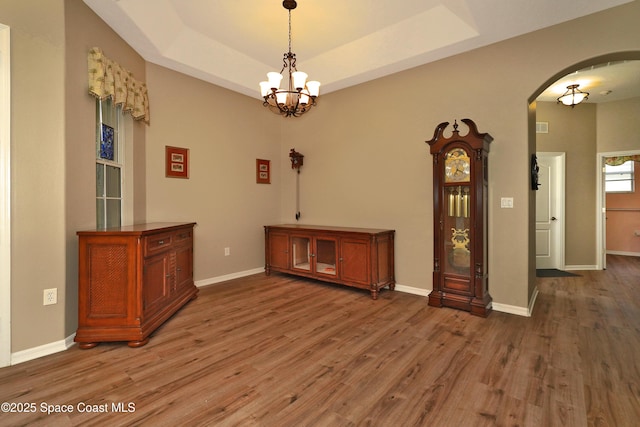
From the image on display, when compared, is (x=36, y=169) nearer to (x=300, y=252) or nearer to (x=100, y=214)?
(x=100, y=214)

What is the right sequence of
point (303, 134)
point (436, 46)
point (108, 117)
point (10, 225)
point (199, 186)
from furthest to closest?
point (303, 134) → point (199, 186) → point (436, 46) → point (108, 117) → point (10, 225)

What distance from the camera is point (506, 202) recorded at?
3.21m

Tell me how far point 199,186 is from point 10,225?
2121mm

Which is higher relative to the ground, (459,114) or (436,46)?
(436,46)

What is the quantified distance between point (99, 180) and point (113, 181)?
0.22m

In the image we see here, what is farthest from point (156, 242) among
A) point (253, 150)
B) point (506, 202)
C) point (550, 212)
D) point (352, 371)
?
point (550, 212)

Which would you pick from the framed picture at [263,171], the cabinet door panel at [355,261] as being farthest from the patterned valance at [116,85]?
the cabinet door panel at [355,261]

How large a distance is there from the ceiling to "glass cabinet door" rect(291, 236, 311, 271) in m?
2.28

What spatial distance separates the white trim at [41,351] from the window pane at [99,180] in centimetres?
131

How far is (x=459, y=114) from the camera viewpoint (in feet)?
11.4

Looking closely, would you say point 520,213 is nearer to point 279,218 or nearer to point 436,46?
point 436,46

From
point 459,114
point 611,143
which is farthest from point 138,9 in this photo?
point 611,143

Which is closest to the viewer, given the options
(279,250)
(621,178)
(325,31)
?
(325,31)

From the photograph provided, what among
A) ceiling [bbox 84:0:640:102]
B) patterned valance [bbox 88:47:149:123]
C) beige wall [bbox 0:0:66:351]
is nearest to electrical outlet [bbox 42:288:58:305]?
beige wall [bbox 0:0:66:351]
